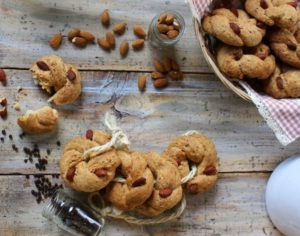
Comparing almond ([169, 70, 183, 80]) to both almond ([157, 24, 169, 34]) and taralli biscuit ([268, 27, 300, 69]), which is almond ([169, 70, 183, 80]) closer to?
almond ([157, 24, 169, 34])

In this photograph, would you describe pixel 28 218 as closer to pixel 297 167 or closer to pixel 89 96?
pixel 89 96

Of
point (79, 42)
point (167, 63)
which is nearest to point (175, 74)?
point (167, 63)

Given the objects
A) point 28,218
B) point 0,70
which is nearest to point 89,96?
point 0,70

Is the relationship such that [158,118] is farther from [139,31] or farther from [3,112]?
[3,112]

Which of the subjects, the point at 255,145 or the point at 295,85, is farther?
the point at 255,145

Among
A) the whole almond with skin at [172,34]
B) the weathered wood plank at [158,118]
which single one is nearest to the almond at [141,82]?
the weathered wood plank at [158,118]
